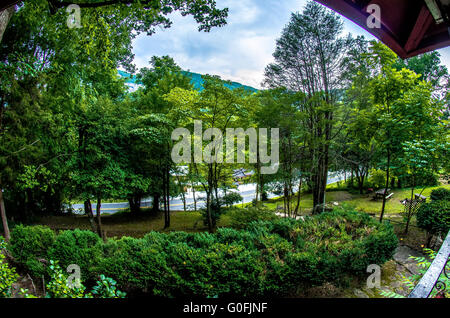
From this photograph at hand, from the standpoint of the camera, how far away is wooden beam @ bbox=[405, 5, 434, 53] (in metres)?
3.08

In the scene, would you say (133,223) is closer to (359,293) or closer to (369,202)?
(359,293)

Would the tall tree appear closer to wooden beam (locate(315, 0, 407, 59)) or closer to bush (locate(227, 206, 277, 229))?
bush (locate(227, 206, 277, 229))

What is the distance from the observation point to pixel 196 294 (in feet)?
12.5

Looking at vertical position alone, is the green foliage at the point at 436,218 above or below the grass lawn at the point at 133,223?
above

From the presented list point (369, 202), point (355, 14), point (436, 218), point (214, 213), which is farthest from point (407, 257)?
point (369, 202)

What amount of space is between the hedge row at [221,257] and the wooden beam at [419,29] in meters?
3.97

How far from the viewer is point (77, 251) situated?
4.78 m

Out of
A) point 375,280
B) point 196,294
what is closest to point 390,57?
point 375,280

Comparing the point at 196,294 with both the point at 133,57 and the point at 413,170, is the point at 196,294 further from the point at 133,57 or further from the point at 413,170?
the point at 133,57

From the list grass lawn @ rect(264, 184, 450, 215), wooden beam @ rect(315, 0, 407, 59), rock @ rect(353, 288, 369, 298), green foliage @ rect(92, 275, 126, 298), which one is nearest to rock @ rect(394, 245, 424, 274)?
rock @ rect(353, 288, 369, 298)

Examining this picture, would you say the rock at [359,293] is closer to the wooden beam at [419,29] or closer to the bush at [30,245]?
the wooden beam at [419,29]

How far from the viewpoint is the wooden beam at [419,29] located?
308 centimetres

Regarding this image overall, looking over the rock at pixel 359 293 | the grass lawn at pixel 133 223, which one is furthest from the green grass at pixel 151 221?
the rock at pixel 359 293

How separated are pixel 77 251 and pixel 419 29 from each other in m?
7.88
